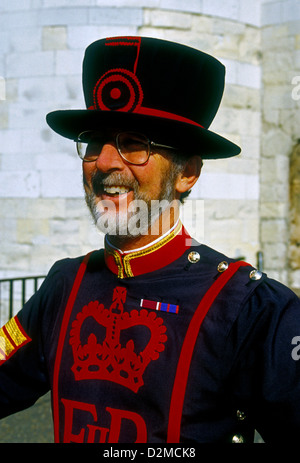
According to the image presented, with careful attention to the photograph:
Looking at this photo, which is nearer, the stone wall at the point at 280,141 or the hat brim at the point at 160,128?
the hat brim at the point at 160,128

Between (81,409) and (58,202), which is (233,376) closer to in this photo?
(81,409)

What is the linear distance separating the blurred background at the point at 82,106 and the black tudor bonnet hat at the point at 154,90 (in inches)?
151

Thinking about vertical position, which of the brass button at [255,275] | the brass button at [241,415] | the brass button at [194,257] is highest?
the brass button at [194,257]

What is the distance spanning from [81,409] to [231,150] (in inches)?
40.8

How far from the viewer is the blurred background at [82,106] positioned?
540 cm

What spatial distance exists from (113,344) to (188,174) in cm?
65

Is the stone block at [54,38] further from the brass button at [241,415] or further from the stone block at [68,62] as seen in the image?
the brass button at [241,415]

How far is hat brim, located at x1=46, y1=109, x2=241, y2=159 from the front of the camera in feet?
4.82

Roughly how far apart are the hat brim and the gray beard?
0.41 ft

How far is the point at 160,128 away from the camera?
4.93ft

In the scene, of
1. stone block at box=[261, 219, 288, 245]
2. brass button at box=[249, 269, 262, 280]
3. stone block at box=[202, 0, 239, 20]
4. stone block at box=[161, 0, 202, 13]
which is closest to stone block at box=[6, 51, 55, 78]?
stone block at box=[161, 0, 202, 13]

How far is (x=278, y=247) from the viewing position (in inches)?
245

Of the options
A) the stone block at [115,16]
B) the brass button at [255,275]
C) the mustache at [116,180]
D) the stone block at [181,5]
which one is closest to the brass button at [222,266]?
the brass button at [255,275]
